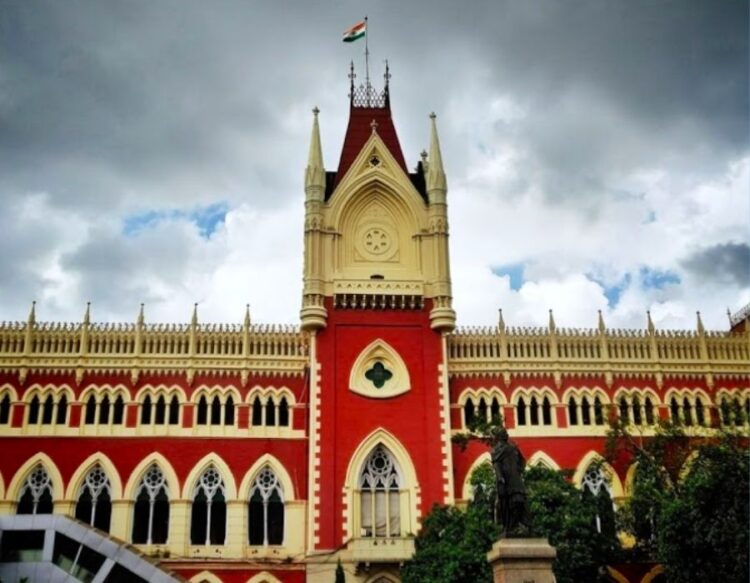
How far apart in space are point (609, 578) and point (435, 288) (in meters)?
13.8

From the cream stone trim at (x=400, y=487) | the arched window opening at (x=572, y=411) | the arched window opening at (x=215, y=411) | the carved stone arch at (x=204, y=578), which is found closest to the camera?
the carved stone arch at (x=204, y=578)

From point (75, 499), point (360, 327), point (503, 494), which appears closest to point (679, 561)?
point (503, 494)

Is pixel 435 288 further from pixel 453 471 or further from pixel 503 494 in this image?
pixel 503 494

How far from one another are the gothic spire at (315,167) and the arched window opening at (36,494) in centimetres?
1675

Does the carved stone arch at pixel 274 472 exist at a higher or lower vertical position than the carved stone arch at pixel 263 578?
higher

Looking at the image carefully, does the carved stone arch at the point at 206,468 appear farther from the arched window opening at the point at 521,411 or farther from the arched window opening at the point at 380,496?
the arched window opening at the point at 521,411

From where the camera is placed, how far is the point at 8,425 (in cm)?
3916

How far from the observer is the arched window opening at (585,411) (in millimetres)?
41688

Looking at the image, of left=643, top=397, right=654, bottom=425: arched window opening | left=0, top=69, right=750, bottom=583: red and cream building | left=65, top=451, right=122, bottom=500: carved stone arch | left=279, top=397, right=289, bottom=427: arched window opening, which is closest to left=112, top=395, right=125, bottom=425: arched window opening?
left=0, top=69, right=750, bottom=583: red and cream building

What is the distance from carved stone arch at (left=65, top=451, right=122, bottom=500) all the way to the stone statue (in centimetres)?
2147

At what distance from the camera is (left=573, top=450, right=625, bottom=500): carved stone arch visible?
4038 centimetres

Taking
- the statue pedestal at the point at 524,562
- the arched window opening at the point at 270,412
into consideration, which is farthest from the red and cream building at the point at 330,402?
the statue pedestal at the point at 524,562

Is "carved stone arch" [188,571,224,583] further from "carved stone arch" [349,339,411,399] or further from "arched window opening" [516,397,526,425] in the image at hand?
"arched window opening" [516,397,526,425]

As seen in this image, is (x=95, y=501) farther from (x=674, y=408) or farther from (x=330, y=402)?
(x=674, y=408)
